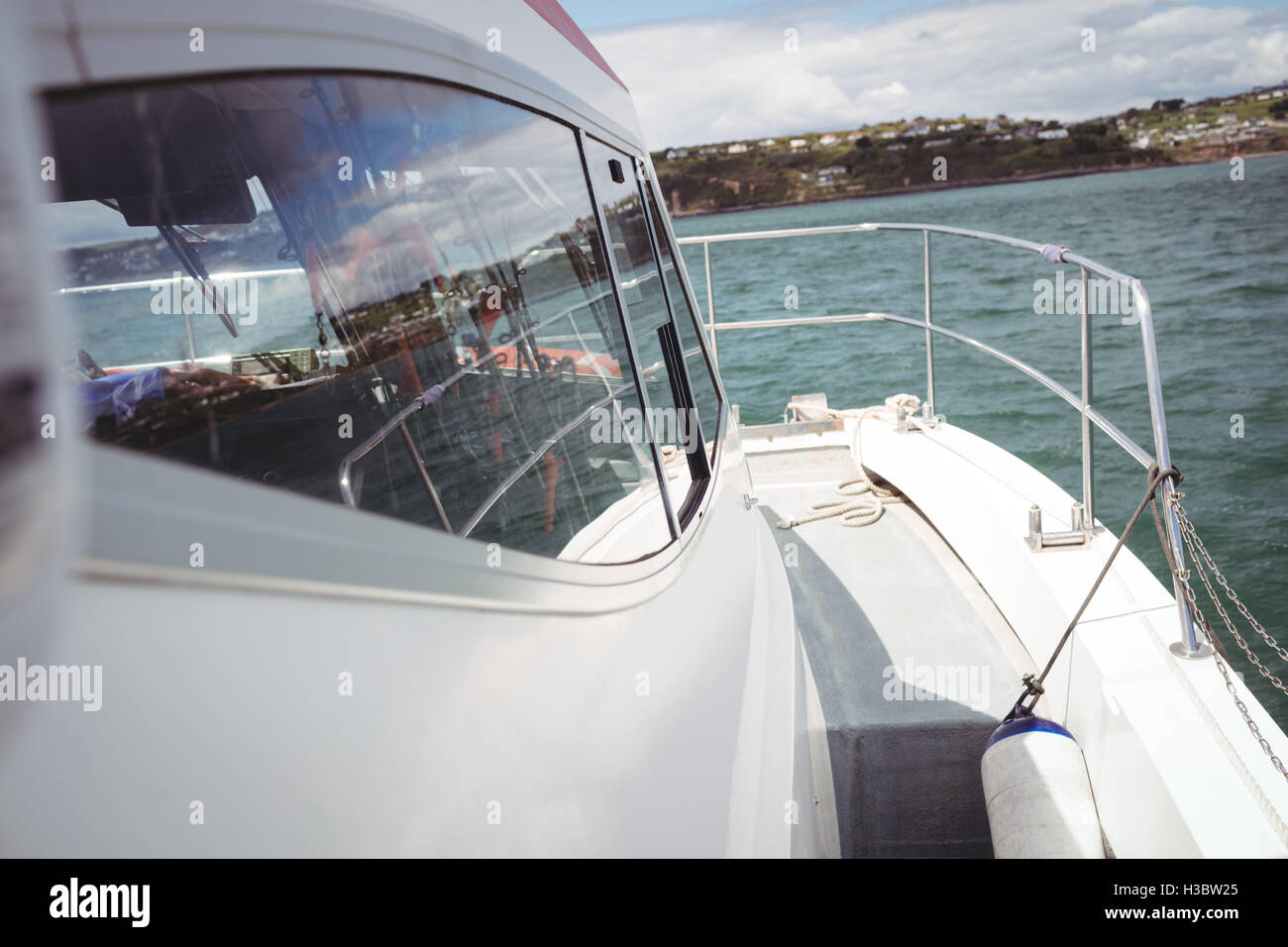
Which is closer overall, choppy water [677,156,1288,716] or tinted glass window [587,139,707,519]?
tinted glass window [587,139,707,519]

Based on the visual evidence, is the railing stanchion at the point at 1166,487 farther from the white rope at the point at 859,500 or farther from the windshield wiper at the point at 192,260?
the windshield wiper at the point at 192,260

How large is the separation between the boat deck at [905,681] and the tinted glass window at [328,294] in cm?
195

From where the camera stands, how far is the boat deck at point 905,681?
2.86m

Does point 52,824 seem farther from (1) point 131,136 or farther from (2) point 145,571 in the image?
(1) point 131,136

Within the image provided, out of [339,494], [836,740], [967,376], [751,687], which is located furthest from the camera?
[967,376]

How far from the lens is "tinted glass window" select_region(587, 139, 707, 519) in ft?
5.35

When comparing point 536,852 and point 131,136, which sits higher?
point 131,136

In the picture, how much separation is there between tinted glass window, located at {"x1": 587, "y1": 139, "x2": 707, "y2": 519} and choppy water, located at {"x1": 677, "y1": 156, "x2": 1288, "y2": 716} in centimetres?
474

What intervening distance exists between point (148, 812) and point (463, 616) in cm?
28

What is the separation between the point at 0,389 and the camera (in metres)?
0.17

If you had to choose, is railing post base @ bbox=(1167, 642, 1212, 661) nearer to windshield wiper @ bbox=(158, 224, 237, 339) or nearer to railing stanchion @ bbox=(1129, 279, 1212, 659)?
railing stanchion @ bbox=(1129, 279, 1212, 659)

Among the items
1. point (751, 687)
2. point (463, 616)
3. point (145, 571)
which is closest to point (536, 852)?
point (463, 616)

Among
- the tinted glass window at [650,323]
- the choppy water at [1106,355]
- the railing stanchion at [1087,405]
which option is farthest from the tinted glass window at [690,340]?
the choppy water at [1106,355]

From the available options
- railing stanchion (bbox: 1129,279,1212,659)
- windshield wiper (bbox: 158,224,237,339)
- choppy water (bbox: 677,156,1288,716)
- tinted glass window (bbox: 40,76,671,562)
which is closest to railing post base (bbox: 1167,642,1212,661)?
railing stanchion (bbox: 1129,279,1212,659)
